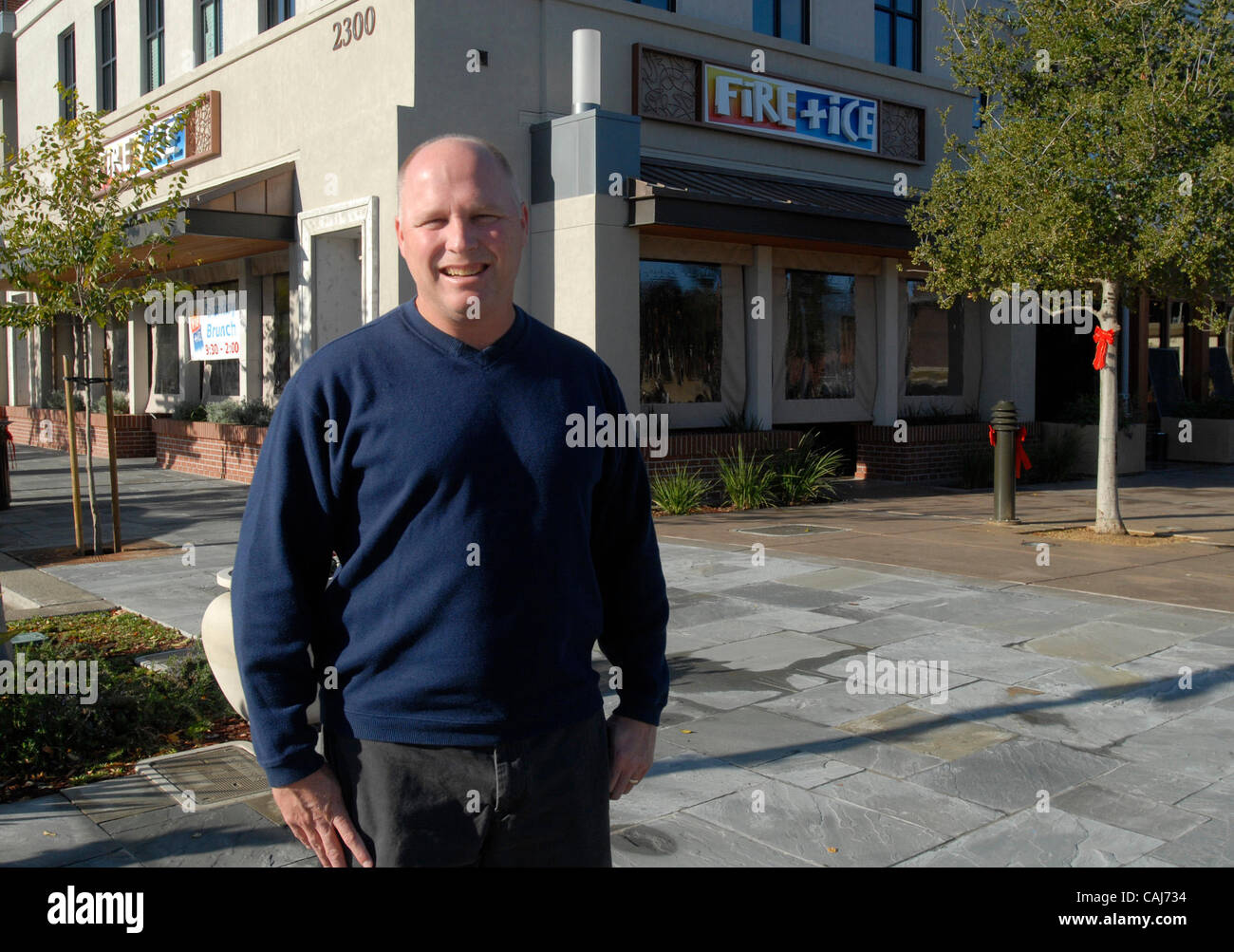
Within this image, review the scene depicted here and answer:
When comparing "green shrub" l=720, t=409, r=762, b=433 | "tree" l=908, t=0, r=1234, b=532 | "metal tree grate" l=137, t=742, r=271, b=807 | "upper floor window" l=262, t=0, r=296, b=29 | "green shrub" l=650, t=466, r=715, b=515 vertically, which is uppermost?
"upper floor window" l=262, t=0, r=296, b=29

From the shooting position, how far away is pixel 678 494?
13266mm

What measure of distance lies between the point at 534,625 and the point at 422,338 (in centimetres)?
63

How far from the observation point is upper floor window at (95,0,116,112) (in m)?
21.3

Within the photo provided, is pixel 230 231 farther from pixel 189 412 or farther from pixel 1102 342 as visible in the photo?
pixel 1102 342

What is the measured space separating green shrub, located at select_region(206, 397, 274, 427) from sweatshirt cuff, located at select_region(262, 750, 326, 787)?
14736mm

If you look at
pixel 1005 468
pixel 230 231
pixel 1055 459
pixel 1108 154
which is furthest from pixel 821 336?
pixel 230 231

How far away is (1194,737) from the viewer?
5.27m

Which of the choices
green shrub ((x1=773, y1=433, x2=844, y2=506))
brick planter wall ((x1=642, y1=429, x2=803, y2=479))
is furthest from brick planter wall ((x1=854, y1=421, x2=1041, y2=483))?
brick planter wall ((x1=642, y1=429, x2=803, y2=479))

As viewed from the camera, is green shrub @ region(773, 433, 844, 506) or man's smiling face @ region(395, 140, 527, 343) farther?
green shrub @ region(773, 433, 844, 506)

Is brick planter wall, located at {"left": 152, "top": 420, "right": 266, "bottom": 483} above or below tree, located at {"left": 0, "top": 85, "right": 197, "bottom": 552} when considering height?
below

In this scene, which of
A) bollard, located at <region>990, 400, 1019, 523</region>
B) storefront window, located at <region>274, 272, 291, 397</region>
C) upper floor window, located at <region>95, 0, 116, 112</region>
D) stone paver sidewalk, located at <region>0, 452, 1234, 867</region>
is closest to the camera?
stone paver sidewalk, located at <region>0, 452, 1234, 867</region>

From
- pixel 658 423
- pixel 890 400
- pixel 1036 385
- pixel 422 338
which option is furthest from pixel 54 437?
pixel 422 338

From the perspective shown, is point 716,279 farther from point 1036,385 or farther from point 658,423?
point 1036,385

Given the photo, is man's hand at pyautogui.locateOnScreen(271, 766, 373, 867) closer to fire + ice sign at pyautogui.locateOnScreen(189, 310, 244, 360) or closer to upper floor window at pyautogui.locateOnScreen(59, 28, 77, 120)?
fire + ice sign at pyautogui.locateOnScreen(189, 310, 244, 360)
